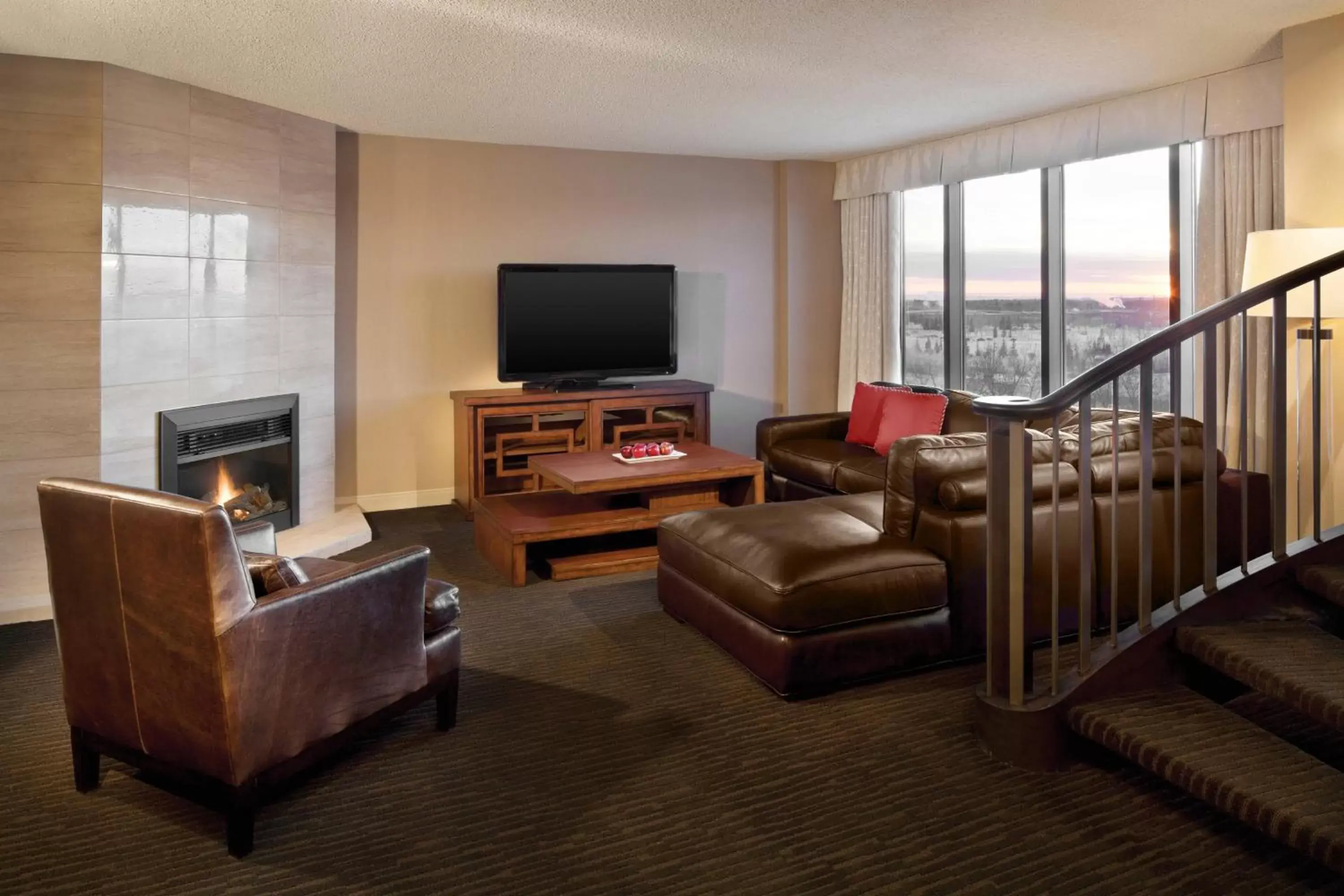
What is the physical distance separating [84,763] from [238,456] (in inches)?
118

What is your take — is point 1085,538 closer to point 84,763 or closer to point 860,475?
point 860,475

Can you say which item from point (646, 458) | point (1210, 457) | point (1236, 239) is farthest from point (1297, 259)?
point (646, 458)

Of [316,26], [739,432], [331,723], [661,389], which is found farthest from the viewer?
[739,432]

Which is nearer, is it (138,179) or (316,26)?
(316,26)

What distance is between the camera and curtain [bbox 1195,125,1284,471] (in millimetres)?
4473

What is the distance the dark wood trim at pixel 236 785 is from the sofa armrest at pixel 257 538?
2.48 ft

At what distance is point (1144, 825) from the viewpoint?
235 centimetres

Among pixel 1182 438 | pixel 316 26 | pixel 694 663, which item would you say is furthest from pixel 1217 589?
pixel 316 26

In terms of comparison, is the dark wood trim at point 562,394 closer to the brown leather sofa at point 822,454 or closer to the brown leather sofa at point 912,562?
the brown leather sofa at point 822,454

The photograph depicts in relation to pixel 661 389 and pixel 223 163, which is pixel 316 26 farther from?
pixel 661 389

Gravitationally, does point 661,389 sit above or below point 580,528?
above

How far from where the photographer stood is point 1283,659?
8.17 feet

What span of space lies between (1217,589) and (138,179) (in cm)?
475

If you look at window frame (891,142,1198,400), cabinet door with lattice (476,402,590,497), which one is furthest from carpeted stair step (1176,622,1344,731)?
cabinet door with lattice (476,402,590,497)
